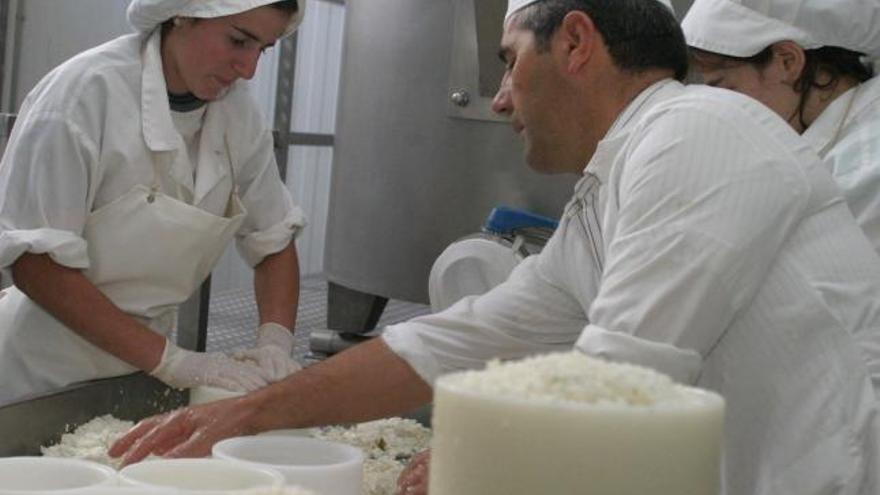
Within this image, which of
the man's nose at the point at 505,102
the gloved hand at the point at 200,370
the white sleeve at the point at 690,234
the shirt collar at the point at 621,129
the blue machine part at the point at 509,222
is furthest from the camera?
the blue machine part at the point at 509,222

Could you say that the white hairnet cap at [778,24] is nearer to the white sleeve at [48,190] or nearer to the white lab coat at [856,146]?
the white lab coat at [856,146]

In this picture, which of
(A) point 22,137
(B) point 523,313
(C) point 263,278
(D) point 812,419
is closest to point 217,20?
(A) point 22,137

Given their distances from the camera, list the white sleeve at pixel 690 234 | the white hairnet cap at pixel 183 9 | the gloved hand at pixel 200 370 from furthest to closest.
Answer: the white hairnet cap at pixel 183 9
the gloved hand at pixel 200 370
the white sleeve at pixel 690 234

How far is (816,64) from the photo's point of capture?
2119 millimetres

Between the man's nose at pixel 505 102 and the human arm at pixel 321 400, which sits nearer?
the human arm at pixel 321 400

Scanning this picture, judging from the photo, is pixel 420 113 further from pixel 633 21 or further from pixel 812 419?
pixel 812 419

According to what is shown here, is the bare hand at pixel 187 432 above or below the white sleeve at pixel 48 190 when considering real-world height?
below

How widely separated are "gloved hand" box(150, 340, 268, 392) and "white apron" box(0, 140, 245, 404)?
5.0 inches

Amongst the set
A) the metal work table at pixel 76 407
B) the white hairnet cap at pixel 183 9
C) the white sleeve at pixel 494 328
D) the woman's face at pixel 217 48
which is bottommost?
the metal work table at pixel 76 407

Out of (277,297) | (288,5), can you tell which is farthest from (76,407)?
(288,5)

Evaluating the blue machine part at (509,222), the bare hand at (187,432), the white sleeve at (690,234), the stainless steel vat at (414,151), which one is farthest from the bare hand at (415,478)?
the stainless steel vat at (414,151)

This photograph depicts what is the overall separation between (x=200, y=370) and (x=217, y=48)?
0.56 m

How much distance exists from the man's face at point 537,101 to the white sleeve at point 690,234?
9.8 inches

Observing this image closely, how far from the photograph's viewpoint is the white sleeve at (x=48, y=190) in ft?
6.48
